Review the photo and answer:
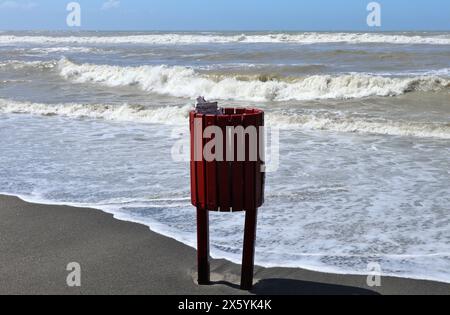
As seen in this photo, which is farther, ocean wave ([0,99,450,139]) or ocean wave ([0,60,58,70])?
ocean wave ([0,60,58,70])

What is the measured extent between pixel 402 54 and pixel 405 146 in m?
21.5

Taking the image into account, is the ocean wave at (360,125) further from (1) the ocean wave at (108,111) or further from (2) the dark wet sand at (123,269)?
(2) the dark wet sand at (123,269)

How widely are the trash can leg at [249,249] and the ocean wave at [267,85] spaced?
12.7m

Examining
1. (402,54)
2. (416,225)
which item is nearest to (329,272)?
(416,225)

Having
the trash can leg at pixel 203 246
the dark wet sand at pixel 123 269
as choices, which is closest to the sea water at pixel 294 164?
the dark wet sand at pixel 123 269

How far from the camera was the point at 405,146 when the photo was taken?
29.4 ft

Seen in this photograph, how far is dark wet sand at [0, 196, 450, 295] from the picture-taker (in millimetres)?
3652

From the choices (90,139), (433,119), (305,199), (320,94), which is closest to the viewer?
(305,199)

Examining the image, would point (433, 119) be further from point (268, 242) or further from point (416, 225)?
point (268, 242)

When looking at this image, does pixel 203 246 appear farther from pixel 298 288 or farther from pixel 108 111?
pixel 108 111

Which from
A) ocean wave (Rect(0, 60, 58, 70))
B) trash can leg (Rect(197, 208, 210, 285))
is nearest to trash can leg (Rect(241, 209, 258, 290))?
trash can leg (Rect(197, 208, 210, 285))

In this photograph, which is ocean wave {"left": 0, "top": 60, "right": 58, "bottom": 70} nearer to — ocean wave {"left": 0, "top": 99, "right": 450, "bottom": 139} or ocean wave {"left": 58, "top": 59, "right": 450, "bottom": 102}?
ocean wave {"left": 58, "top": 59, "right": 450, "bottom": 102}

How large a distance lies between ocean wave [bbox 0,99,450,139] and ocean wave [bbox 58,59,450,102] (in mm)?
3931

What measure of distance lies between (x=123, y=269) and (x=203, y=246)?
0.72 metres
